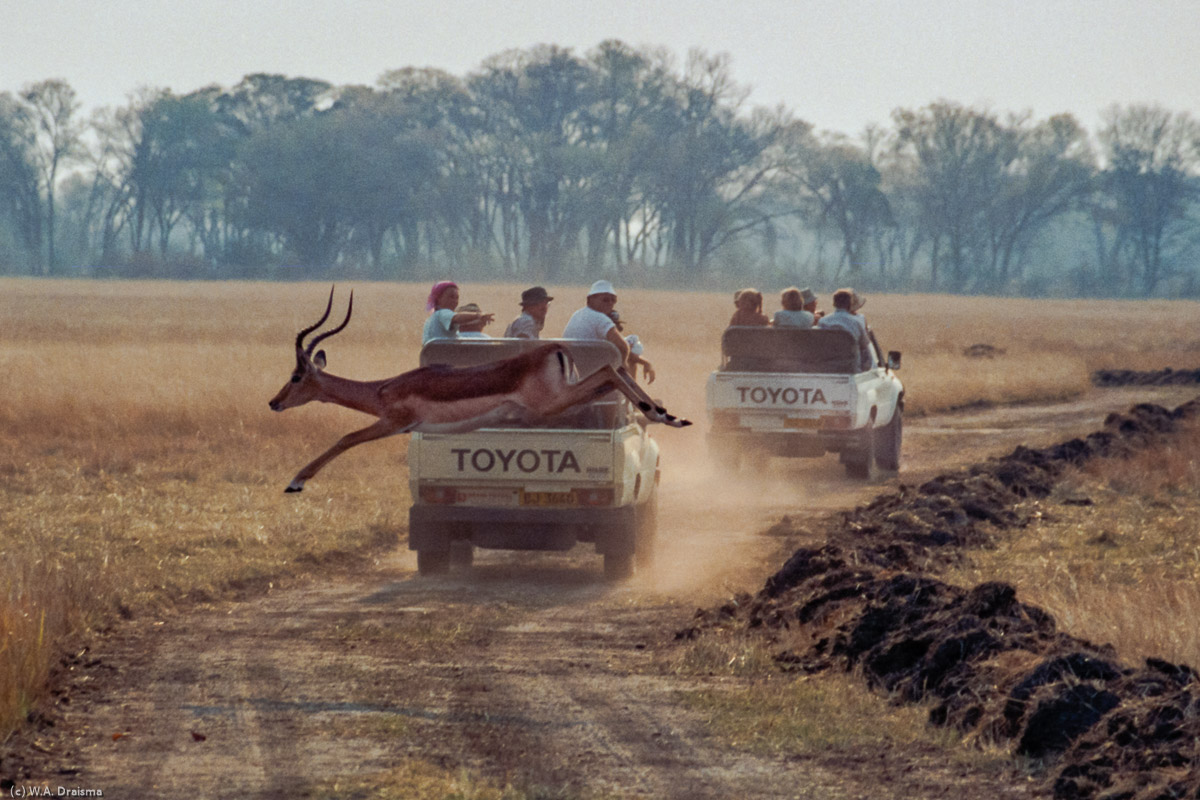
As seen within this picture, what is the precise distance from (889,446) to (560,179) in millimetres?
72348

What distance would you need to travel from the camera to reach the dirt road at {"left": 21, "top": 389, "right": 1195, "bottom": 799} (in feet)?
19.9

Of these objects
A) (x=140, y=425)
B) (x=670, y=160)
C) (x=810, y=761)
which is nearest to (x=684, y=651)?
(x=810, y=761)

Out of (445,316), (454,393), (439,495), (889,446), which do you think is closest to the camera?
(454,393)

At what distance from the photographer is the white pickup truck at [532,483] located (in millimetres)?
10164

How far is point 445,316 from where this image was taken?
9.40m

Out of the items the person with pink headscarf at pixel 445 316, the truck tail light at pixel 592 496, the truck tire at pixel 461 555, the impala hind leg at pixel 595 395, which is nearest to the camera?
the impala hind leg at pixel 595 395

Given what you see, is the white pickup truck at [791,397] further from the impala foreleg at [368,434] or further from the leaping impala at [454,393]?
the impala foreleg at [368,434]

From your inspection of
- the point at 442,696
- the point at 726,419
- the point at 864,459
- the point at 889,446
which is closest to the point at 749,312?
the point at 726,419

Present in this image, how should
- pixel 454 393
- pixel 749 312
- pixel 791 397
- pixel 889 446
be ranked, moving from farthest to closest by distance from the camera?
1. pixel 889 446
2. pixel 749 312
3. pixel 791 397
4. pixel 454 393

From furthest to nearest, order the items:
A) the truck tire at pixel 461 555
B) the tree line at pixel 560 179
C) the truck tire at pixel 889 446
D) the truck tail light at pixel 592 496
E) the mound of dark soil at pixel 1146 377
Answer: the tree line at pixel 560 179, the mound of dark soil at pixel 1146 377, the truck tire at pixel 889 446, the truck tire at pixel 461 555, the truck tail light at pixel 592 496

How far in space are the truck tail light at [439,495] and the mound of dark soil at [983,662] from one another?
2.00m

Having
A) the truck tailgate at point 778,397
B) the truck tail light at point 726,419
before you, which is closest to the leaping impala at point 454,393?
the truck tailgate at point 778,397

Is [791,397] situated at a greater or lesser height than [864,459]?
greater

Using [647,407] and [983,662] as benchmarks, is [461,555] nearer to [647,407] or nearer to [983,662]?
[983,662]
